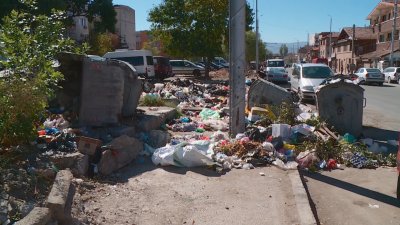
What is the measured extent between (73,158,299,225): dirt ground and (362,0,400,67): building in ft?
157

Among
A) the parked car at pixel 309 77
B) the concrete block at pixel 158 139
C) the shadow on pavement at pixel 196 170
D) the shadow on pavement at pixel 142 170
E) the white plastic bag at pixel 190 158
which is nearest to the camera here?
the shadow on pavement at pixel 142 170

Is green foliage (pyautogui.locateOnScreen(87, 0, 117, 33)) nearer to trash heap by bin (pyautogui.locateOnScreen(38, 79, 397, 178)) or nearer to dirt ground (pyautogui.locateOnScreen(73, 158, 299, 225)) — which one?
trash heap by bin (pyautogui.locateOnScreen(38, 79, 397, 178))

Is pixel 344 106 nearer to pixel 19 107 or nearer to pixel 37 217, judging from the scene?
pixel 19 107

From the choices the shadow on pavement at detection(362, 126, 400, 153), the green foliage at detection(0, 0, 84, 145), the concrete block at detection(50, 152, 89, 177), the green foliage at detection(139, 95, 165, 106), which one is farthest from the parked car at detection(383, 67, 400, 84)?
the concrete block at detection(50, 152, 89, 177)

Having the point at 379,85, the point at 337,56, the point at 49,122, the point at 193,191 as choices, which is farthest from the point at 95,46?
the point at 337,56

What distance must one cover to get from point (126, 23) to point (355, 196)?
7025cm

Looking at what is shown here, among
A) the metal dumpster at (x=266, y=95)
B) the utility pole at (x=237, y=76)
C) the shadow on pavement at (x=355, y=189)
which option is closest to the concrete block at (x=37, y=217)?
the shadow on pavement at (x=355, y=189)

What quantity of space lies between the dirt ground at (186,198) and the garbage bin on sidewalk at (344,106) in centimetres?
387

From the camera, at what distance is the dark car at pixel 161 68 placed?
32.1 m

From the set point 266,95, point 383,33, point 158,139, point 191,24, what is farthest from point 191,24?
point 383,33

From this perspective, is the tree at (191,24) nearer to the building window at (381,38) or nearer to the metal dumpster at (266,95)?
the metal dumpster at (266,95)

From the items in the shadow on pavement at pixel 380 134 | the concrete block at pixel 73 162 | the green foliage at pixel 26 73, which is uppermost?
the green foliage at pixel 26 73

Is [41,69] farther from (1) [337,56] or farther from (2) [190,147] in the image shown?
(1) [337,56]

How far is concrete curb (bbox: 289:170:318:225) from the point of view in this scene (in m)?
4.90
